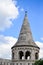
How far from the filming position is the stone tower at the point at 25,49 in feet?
331

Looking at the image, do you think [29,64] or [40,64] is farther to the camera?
[29,64]

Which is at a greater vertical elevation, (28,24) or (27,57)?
(28,24)

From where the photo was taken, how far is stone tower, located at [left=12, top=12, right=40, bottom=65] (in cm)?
10088

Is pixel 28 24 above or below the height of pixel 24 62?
above

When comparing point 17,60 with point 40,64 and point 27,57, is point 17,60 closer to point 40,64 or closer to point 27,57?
point 27,57

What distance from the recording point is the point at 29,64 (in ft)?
336

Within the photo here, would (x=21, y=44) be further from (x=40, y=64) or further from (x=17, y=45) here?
(x=40, y=64)

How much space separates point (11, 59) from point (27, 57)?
3.63 m

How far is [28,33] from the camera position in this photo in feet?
338

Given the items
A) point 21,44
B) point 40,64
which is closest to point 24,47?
point 21,44

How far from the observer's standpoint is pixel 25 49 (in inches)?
3969

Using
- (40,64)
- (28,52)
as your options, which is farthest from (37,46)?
(40,64)

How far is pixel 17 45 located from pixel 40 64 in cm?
1314

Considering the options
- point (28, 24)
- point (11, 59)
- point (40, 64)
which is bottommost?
point (40, 64)
